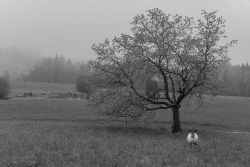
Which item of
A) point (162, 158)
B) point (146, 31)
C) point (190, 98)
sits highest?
point (146, 31)

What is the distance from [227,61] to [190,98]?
4.86m

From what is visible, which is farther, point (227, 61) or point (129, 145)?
point (227, 61)

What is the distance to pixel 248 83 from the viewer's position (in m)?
176

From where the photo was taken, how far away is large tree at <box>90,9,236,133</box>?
121ft

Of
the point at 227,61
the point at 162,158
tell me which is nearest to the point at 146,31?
the point at 227,61

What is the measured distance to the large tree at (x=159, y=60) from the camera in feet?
121

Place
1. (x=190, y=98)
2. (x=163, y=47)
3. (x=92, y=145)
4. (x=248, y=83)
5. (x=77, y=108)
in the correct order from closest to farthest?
(x=92, y=145) < (x=163, y=47) < (x=190, y=98) < (x=77, y=108) < (x=248, y=83)

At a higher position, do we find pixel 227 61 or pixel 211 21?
pixel 211 21

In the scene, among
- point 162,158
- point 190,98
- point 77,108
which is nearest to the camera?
point 162,158

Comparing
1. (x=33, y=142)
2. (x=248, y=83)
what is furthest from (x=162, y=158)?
(x=248, y=83)

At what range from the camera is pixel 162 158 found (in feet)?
62.2

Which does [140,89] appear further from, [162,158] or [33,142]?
[162,158]

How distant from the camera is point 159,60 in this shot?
37.0 metres

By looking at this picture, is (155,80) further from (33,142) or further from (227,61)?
(33,142)
